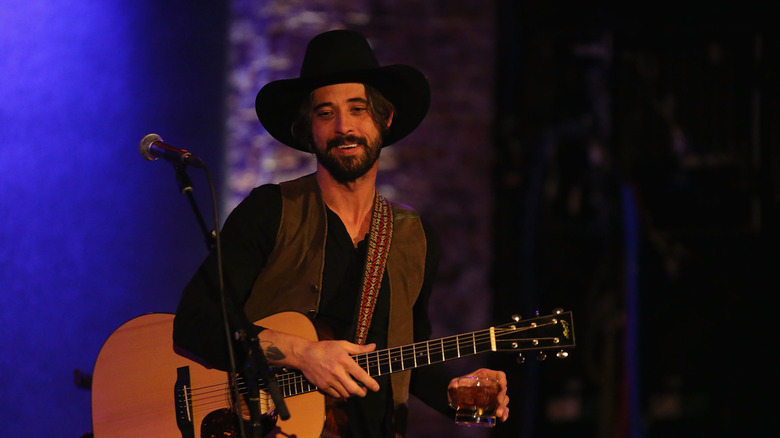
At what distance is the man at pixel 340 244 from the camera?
9.59ft

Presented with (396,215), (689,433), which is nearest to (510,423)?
(689,433)

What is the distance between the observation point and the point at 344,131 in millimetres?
3090

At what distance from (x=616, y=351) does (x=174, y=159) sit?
3.33 metres

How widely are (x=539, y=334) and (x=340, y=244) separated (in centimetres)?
91

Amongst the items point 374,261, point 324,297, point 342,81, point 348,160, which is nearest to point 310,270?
point 324,297

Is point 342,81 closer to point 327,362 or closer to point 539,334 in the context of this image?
point 327,362

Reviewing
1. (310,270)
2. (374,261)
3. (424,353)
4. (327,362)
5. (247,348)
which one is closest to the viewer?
(247,348)

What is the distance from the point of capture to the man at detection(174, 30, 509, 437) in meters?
2.92

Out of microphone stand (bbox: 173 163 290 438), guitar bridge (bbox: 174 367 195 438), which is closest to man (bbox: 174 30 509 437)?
guitar bridge (bbox: 174 367 195 438)

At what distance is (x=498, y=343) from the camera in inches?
108

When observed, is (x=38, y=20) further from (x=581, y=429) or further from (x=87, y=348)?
(x=581, y=429)

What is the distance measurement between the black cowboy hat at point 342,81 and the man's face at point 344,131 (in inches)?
2.4

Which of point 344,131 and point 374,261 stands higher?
point 344,131

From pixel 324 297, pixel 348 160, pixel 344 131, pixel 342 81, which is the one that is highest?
pixel 342 81
